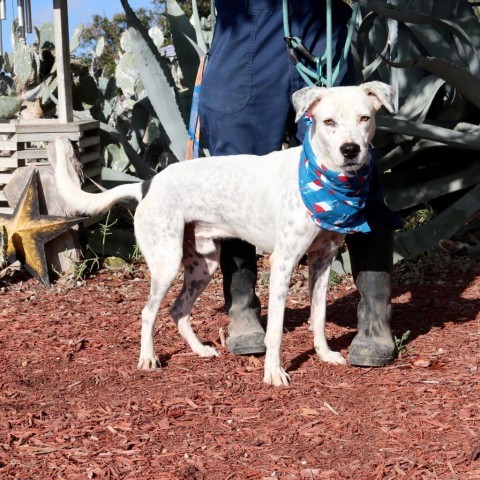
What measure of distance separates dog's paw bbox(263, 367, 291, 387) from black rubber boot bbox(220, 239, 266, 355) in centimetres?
46

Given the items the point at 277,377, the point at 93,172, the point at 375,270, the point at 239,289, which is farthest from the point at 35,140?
→ the point at 277,377

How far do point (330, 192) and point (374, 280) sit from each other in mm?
693

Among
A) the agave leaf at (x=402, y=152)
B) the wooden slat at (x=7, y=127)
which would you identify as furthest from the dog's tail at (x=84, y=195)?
the agave leaf at (x=402, y=152)

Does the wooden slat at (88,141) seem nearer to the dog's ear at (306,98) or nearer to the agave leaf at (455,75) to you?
the agave leaf at (455,75)

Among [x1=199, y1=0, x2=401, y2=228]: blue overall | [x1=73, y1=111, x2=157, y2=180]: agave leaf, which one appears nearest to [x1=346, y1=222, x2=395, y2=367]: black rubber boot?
[x1=199, y1=0, x2=401, y2=228]: blue overall

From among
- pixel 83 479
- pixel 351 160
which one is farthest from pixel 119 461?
pixel 351 160

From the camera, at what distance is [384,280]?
4.14 meters

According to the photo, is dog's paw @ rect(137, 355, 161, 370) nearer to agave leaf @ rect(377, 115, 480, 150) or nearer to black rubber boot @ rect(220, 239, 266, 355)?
black rubber boot @ rect(220, 239, 266, 355)

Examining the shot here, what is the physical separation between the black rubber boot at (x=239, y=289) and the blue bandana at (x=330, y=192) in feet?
2.65

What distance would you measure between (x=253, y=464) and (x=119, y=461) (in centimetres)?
48

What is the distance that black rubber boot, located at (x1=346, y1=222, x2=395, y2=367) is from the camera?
4.09 metres

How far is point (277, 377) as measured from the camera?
379 cm

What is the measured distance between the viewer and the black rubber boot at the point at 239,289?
170 inches

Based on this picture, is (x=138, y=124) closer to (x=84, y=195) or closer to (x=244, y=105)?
(x=84, y=195)
